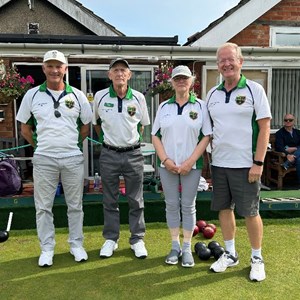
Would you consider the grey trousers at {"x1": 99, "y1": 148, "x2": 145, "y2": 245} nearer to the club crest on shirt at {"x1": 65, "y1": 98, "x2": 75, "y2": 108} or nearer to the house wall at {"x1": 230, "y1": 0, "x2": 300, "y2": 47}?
the club crest on shirt at {"x1": 65, "y1": 98, "x2": 75, "y2": 108}

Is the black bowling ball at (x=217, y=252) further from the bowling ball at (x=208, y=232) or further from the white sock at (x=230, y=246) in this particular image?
the bowling ball at (x=208, y=232)

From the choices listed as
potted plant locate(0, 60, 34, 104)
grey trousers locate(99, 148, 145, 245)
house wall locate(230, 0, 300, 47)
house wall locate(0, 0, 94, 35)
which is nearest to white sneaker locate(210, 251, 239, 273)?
grey trousers locate(99, 148, 145, 245)

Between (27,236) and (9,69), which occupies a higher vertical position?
(9,69)

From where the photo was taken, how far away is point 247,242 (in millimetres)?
4051

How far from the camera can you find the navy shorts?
3.08 meters

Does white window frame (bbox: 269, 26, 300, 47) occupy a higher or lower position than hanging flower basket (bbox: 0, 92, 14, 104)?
higher

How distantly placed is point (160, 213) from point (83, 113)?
1.91m

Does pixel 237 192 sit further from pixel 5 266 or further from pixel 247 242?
pixel 5 266

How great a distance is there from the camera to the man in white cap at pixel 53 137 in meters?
3.31

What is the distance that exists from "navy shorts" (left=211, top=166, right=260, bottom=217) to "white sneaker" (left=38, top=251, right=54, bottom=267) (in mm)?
1612

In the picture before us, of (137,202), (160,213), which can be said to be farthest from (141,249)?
(160,213)

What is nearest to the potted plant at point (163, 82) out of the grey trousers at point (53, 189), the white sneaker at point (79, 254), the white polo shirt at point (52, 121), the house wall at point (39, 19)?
the white polo shirt at point (52, 121)

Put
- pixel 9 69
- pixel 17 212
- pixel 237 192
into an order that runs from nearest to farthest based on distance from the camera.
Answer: pixel 237 192 → pixel 17 212 → pixel 9 69

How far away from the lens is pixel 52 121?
10.8ft
